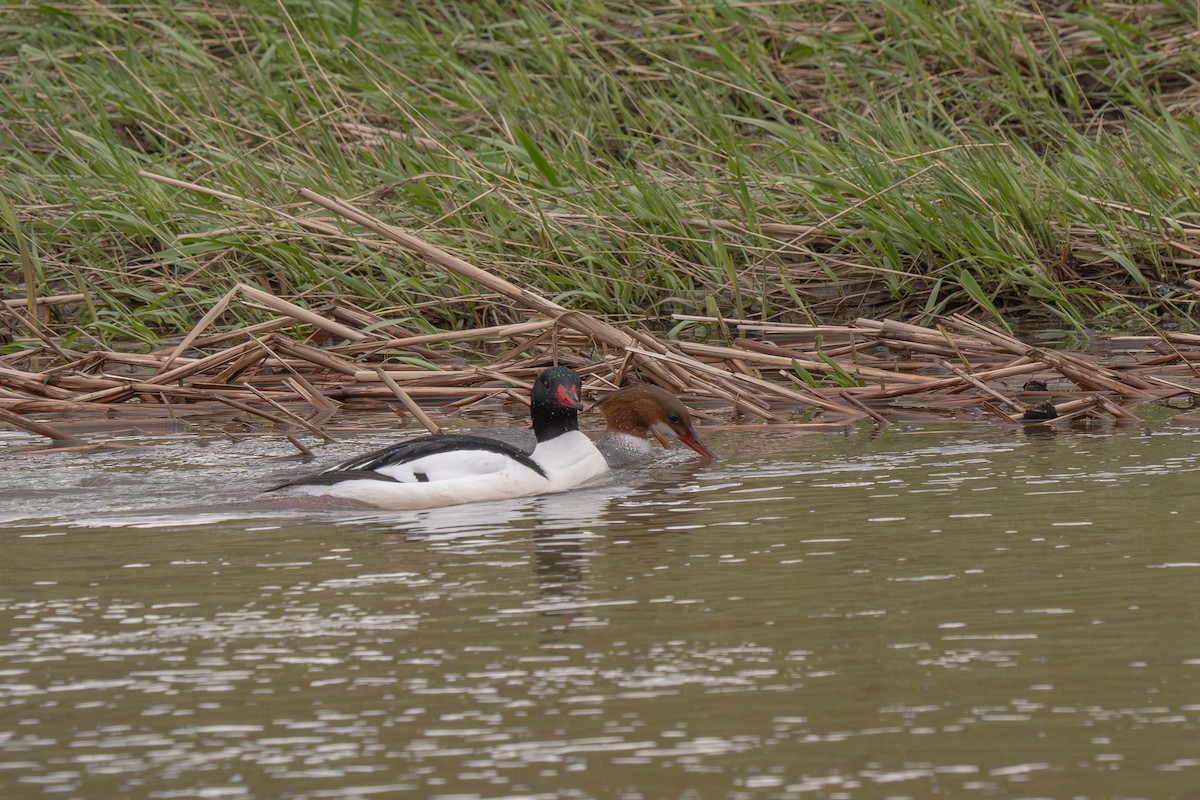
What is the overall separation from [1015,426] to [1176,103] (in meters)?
4.69

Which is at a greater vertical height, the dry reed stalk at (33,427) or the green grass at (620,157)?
the green grass at (620,157)

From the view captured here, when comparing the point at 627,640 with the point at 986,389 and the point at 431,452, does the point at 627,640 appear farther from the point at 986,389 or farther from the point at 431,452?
the point at 986,389

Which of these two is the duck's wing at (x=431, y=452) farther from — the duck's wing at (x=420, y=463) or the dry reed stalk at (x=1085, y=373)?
the dry reed stalk at (x=1085, y=373)

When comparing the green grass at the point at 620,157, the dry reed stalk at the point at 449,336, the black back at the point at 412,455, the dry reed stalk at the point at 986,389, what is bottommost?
the dry reed stalk at the point at 986,389

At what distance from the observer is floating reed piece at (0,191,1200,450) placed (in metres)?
7.49

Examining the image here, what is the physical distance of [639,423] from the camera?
7.34 meters

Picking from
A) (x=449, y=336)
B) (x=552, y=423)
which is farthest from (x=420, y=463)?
(x=449, y=336)

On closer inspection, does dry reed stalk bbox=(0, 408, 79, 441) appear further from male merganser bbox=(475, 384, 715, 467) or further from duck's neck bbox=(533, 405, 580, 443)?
duck's neck bbox=(533, 405, 580, 443)

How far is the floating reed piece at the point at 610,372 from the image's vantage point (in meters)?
7.49

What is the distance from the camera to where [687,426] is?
7.08 meters

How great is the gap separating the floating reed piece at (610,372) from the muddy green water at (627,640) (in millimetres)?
1322

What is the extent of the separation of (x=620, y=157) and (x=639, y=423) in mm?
4366

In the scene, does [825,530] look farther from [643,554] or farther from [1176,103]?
[1176,103]

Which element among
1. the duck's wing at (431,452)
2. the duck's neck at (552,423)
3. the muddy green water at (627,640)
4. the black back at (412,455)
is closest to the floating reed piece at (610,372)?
the duck's neck at (552,423)
